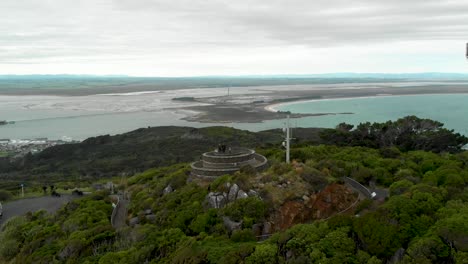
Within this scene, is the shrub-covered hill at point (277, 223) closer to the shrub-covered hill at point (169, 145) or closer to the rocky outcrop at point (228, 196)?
the rocky outcrop at point (228, 196)

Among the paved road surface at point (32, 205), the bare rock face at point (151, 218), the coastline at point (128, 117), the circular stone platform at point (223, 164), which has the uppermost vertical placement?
the circular stone platform at point (223, 164)

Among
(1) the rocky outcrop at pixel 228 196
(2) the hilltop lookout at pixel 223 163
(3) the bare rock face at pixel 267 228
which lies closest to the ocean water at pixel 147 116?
(2) the hilltop lookout at pixel 223 163

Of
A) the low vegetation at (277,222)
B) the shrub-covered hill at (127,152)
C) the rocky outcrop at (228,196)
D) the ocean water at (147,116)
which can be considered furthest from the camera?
the ocean water at (147,116)

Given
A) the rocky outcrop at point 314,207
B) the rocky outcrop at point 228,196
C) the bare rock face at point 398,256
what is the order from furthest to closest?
the rocky outcrop at point 228,196
the rocky outcrop at point 314,207
the bare rock face at point 398,256

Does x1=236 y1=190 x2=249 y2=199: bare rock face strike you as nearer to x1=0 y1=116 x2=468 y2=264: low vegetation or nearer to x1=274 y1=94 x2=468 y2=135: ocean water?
x1=0 y1=116 x2=468 y2=264: low vegetation

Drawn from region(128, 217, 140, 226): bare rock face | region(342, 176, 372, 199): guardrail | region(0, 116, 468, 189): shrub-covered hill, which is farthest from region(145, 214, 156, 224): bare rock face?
region(0, 116, 468, 189): shrub-covered hill

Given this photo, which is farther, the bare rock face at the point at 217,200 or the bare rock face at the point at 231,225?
the bare rock face at the point at 217,200

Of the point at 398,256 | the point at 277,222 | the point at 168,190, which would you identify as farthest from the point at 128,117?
the point at 398,256

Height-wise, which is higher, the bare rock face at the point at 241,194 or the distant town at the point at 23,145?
the bare rock face at the point at 241,194
